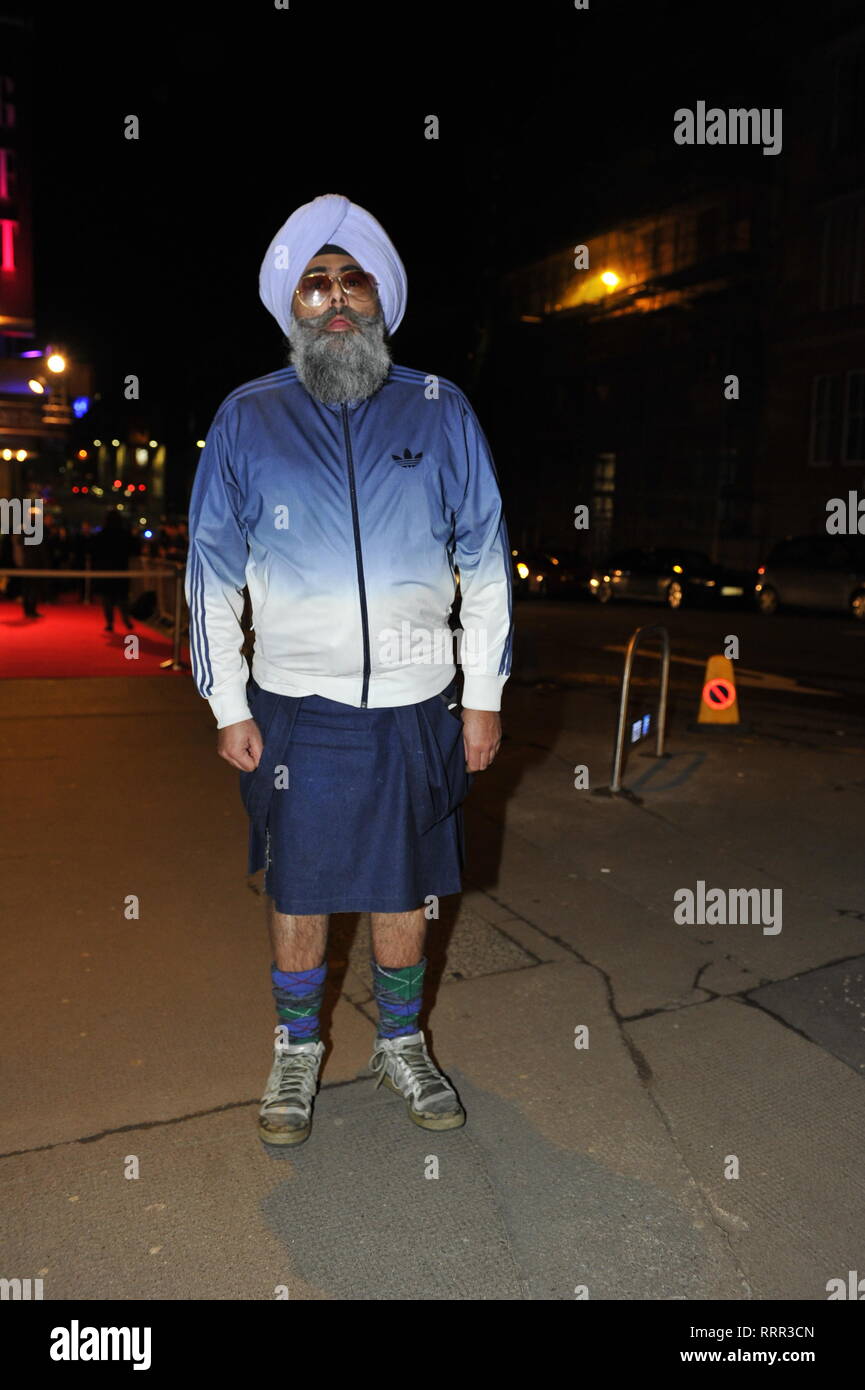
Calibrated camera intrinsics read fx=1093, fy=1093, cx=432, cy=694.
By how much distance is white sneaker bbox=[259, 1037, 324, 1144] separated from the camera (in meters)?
2.94

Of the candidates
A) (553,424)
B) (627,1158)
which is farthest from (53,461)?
(627,1158)

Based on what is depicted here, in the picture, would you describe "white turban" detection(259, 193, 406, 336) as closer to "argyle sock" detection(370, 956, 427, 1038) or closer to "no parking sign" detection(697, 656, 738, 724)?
"argyle sock" detection(370, 956, 427, 1038)

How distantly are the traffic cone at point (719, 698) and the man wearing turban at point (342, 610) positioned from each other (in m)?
5.88

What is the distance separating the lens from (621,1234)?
2.60 m

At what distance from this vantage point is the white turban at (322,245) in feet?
9.50

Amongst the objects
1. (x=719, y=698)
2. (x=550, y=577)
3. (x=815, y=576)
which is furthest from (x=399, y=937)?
(x=550, y=577)

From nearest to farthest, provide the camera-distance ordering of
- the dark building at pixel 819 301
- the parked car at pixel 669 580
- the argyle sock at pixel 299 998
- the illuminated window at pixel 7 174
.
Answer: the argyle sock at pixel 299 998, the illuminated window at pixel 7 174, the parked car at pixel 669 580, the dark building at pixel 819 301

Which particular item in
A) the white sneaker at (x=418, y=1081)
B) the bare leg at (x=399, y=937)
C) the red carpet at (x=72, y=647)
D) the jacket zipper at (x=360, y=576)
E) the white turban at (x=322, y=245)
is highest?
the white turban at (x=322, y=245)

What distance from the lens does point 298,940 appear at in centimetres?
303

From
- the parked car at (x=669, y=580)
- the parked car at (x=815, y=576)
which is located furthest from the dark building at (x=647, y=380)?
the parked car at (x=815, y=576)

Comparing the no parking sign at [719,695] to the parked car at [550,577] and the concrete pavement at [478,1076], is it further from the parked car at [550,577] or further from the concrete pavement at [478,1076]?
the parked car at [550,577]

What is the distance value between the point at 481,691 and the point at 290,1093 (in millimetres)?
1225
